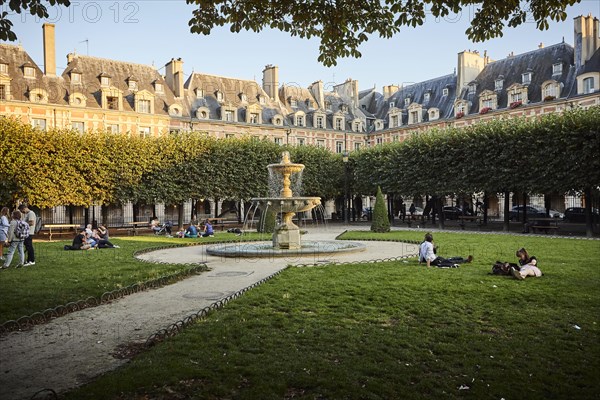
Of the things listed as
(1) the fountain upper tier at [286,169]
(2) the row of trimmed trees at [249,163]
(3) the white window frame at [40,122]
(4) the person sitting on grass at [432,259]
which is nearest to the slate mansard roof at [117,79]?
(3) the white window frame at [40,122]

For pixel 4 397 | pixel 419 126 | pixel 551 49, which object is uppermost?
pixel 551 49

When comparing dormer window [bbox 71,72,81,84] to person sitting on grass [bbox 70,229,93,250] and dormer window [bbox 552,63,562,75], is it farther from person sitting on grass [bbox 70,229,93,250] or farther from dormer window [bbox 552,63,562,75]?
dormer window [bbox 552,63,562,75]

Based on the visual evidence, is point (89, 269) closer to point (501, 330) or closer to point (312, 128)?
point (501, 330)

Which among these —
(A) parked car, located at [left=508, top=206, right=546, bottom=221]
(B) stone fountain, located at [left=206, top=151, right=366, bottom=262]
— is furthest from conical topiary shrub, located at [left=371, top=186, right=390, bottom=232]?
(A) parked car, located at [left=508, top=206, right=546, bottom=221]

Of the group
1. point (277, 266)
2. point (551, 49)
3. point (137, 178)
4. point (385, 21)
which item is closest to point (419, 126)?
point (551, 49)

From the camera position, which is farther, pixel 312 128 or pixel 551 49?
pixel 312 128

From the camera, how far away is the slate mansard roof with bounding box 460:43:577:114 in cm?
4303

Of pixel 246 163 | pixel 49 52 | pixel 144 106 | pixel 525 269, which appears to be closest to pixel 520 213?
pixel 246 163

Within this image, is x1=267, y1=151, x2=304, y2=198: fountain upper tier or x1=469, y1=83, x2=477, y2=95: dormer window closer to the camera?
x1=267, y1=151, x2=304, y2=198: fountain upper tier

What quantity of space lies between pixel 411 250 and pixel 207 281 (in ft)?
28.0

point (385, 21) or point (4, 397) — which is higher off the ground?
point (385, 21)

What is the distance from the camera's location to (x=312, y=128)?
5503 cm

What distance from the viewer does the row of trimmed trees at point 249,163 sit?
2496cm

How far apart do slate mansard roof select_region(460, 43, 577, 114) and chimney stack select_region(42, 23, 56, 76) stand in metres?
39.1
